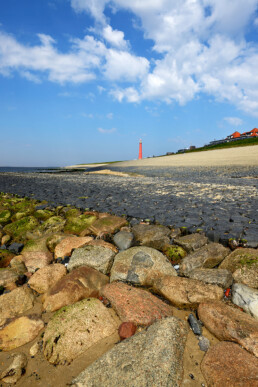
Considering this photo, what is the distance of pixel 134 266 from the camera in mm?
3682

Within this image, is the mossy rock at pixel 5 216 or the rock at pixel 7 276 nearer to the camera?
the rock at pixel 7 276

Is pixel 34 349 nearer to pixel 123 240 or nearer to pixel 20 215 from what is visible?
pixel 123 240

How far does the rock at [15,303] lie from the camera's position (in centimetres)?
304

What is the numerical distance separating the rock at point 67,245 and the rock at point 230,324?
2.74 metres

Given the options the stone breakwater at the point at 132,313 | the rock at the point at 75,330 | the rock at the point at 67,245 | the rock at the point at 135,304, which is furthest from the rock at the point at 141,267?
the rock at the point at 67,245

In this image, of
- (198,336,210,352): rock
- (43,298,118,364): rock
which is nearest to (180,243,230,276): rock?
(198,336,210,352): rock

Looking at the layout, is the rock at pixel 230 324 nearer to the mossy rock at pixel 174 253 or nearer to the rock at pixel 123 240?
the mossy rock at pixel 174 253

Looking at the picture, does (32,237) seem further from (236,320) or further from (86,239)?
(236,320)

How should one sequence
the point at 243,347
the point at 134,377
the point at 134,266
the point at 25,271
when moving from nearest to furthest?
the point at 134,377, the point at 243,347, the point at 134,266, the point at 25,271

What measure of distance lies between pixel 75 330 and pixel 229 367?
68.0 inches

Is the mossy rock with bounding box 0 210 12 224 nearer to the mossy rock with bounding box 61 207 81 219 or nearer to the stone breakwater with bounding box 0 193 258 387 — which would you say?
the mossy rock with bounding box 61 207 81 219

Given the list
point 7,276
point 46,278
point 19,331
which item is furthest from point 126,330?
point 7,276

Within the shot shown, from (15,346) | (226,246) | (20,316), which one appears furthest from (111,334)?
(226,246)

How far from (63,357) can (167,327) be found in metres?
1.23
